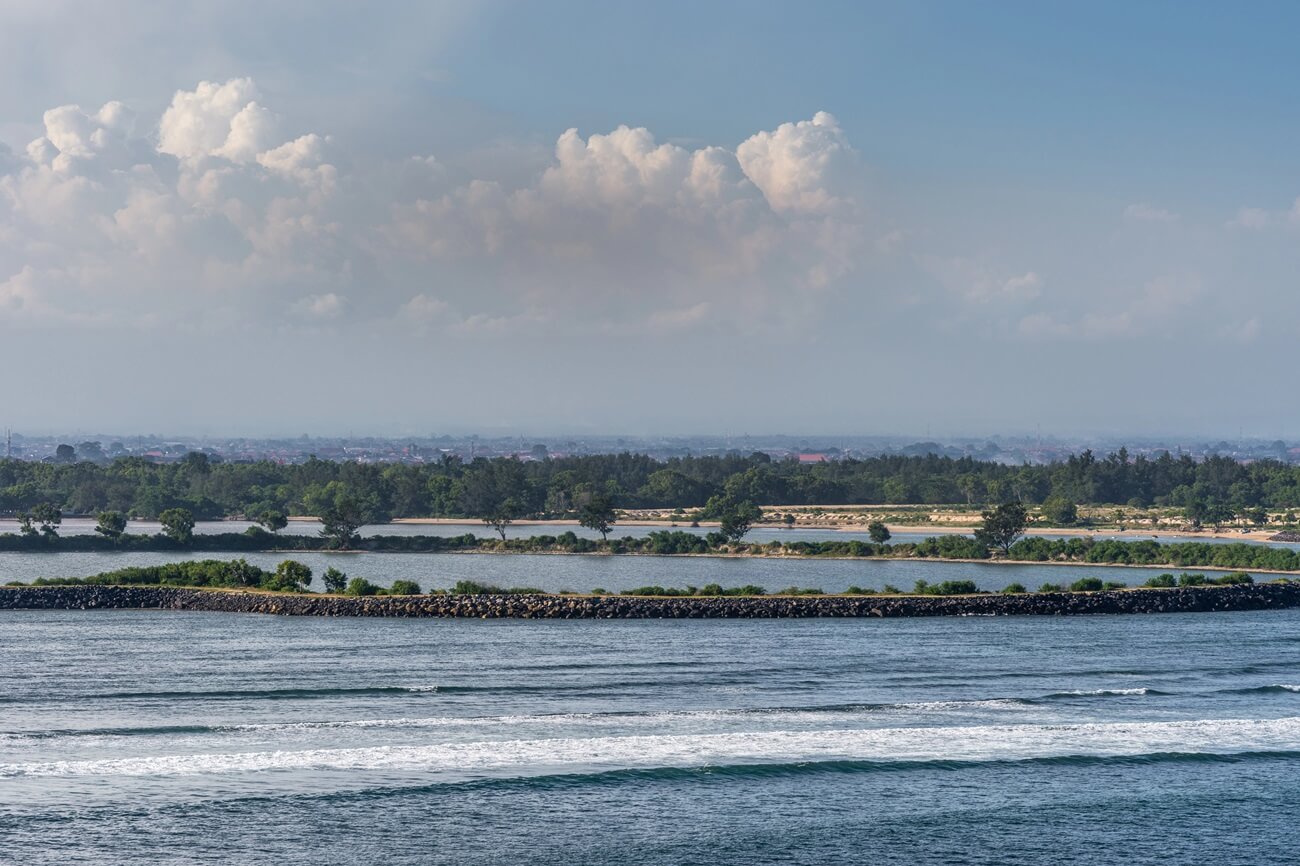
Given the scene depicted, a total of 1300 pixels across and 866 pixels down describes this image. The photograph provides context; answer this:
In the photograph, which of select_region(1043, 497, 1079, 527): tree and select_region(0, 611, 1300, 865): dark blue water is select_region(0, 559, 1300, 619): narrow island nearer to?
select_region(0, 611, 1300, 865): dark blue water

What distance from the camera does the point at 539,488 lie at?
147 metres

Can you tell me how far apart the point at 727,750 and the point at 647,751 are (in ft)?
5.94

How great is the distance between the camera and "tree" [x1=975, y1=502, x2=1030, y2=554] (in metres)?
93.8

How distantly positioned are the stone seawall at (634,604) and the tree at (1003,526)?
27.1m

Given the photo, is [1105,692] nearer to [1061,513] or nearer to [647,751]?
[647,751]

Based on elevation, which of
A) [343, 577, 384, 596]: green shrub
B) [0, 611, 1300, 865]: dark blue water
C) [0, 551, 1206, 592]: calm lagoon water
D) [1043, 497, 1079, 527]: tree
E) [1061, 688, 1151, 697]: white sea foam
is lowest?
[0, 611, 1300, 865]: dark blue water

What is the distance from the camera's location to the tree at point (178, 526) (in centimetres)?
10531

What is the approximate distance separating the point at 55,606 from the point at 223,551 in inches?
1629

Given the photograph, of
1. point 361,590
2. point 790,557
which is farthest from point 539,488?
point 361,590

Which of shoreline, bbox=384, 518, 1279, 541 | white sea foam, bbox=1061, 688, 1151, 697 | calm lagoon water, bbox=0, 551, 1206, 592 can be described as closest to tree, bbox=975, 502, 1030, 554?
calm lagoon water, bbox=0, 551, 1206, 592

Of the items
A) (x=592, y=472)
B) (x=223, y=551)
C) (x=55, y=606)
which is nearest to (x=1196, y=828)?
(x=55, y=606)

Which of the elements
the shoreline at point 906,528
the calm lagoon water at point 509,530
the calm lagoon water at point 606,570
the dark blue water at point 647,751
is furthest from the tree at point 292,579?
the shoreline at point 906,528

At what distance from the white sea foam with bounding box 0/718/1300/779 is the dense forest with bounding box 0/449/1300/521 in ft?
339

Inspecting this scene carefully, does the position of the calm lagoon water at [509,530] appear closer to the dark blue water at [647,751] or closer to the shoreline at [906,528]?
the shoreline at [906,528]
